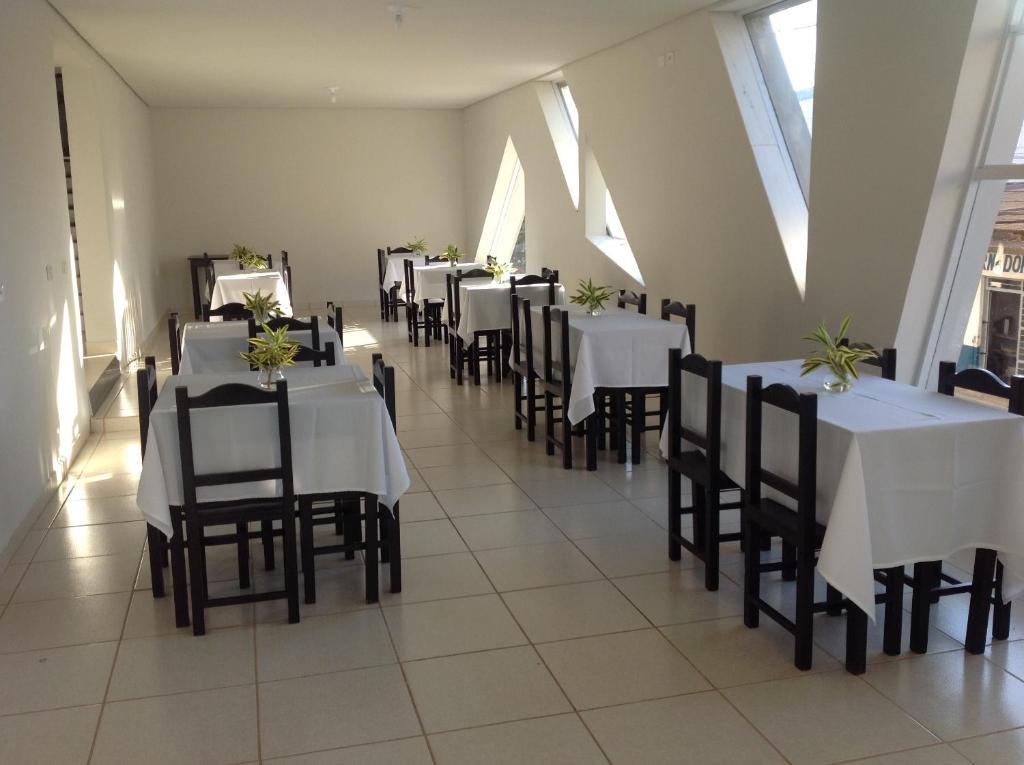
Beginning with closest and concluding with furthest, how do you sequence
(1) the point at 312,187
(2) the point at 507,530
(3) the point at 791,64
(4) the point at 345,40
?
(2) the point at 507,530
(3) the point at 791,64
(4) the point at 345,40
(1) the point at 312,187

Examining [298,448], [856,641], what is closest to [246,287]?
[298,448]

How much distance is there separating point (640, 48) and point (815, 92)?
247cm

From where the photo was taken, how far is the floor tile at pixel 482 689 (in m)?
2.78

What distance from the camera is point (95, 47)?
761 centimetres

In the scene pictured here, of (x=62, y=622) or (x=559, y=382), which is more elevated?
(x=559, y=382)

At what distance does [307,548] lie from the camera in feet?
11.3

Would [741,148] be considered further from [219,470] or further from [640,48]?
[219,470]

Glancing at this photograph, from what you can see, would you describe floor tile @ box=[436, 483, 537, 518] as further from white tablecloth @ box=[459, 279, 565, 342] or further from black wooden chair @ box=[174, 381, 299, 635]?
white tablecloth @ box=[459, 279, 565, 342]

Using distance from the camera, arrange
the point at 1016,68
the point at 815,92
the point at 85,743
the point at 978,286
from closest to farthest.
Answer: the point at 85,743 < the point at 1016,68 < the point at 978,286 < the point at 815,92

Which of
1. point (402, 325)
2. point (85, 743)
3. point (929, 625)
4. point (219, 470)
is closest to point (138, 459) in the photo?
point (219, 470)

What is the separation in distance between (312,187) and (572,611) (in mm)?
11029

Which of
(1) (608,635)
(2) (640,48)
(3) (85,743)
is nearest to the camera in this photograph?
(3) (85,743)

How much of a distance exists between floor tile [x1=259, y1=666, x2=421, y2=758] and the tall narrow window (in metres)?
4.44

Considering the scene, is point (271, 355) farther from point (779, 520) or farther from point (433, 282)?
point (433, 282)
